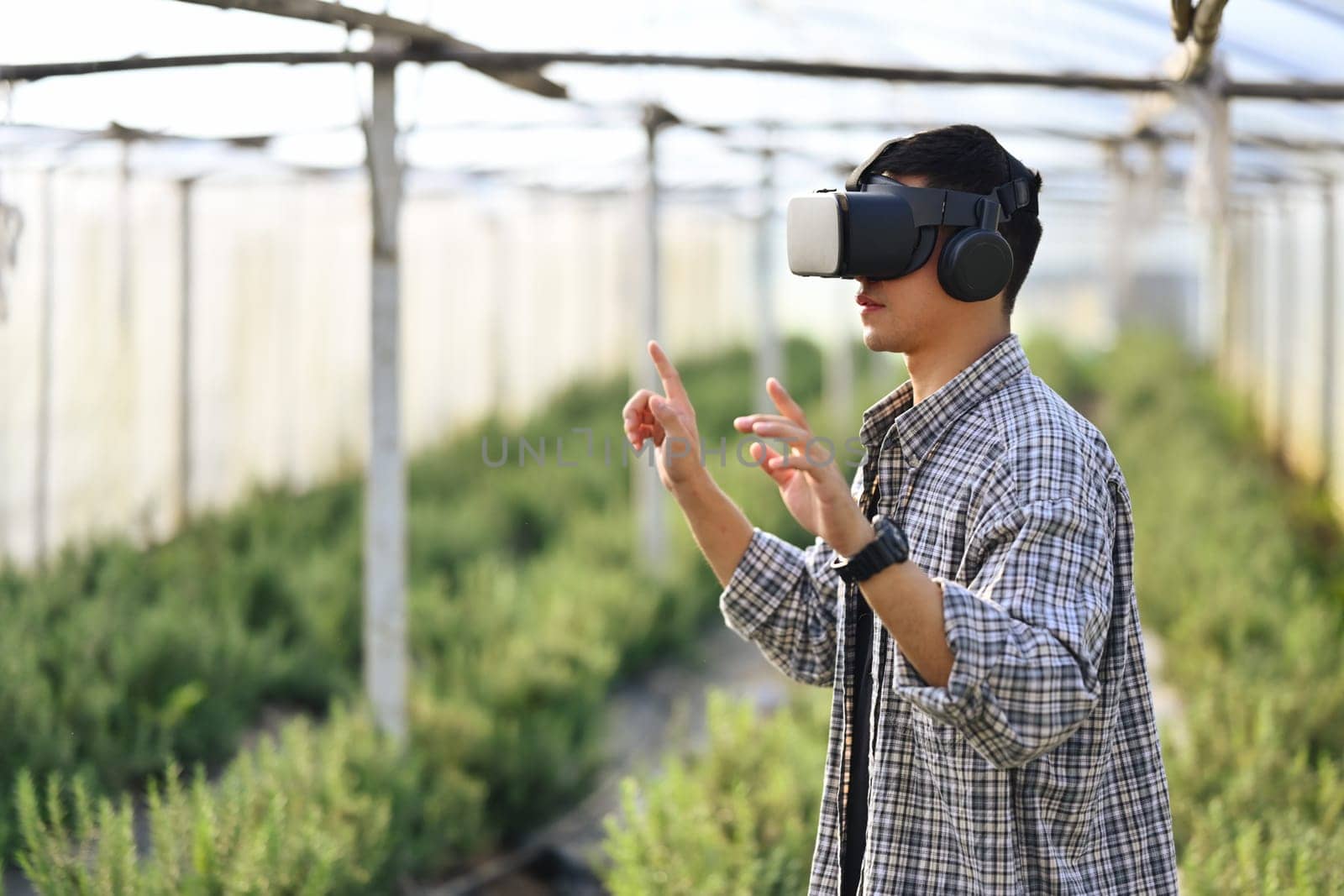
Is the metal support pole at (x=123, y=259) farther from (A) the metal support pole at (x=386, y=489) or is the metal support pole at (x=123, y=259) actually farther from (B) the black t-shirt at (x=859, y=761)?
(B) the black t-shirt at (x=859, y=761)

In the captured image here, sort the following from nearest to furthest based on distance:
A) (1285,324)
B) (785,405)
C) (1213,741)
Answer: (785,405), (1213,741), (1285,324)

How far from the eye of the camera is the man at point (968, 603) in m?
1.22

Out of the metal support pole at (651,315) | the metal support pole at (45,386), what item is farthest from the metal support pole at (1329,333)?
the metal support pole at (45,386)

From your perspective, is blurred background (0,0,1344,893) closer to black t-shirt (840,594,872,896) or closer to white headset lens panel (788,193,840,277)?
black t-shirt (840,594,872,896)

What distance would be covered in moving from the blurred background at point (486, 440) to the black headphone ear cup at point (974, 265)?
155cm

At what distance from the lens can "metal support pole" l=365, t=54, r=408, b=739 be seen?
12.1 feet

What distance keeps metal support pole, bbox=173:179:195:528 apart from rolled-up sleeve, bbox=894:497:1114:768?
6.29m

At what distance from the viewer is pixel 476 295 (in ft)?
35.7

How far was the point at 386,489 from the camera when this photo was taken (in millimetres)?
3770

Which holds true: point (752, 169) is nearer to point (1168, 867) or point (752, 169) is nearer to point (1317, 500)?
point (1317, 500)

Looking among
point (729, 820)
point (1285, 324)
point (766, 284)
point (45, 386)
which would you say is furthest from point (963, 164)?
point (1285, 324)

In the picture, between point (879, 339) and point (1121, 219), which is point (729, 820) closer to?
point (879, 339)

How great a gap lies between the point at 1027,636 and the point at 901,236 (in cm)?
42

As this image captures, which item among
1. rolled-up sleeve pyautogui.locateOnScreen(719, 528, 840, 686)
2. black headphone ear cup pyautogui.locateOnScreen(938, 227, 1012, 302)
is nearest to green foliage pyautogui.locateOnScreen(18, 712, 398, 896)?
rolled-up sleeve pyautogui.locateOnScreen(719, 528, 840, 686)
